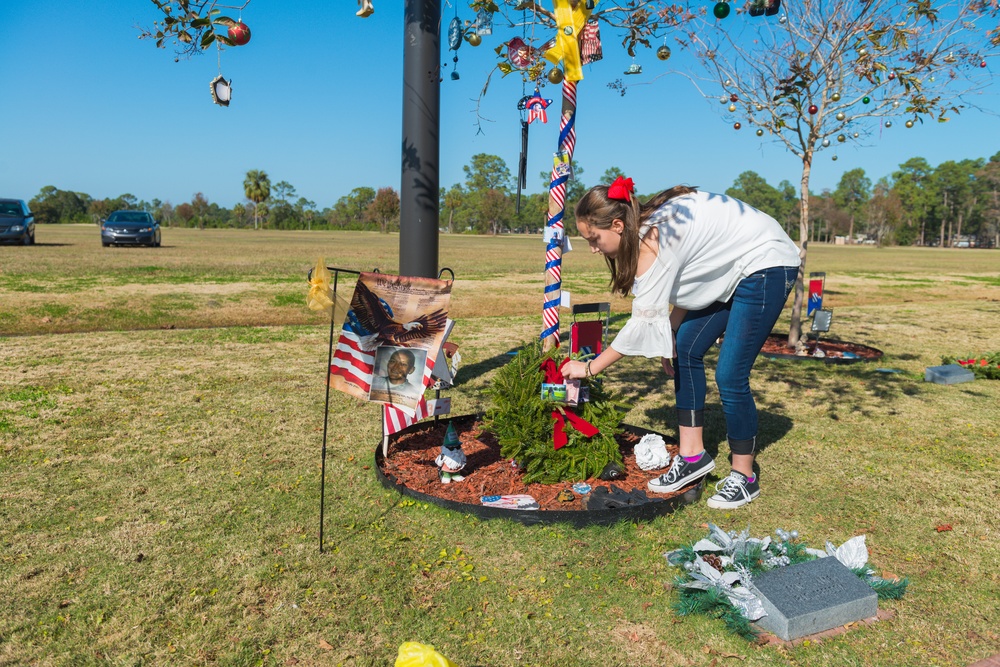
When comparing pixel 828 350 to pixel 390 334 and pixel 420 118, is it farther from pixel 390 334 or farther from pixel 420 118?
pixel 390 334

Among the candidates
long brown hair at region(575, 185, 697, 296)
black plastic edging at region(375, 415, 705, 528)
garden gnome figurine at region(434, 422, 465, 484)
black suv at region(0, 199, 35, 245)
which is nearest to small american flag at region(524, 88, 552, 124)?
long brown hair at region(575, 185, 697, 296)

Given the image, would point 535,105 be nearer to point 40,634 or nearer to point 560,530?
point 560,530

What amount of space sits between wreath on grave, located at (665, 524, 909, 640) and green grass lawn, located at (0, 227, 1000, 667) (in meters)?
0.08

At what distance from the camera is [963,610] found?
2.91 m

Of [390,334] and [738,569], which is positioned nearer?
[738,569]

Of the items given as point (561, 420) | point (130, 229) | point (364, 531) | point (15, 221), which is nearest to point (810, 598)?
point (561, 420)

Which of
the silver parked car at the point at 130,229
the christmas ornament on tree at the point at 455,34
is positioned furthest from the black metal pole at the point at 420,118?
the silver parked car at the point at 130,229

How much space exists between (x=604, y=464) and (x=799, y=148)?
7.18 m

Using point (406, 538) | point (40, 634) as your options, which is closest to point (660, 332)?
point (406, 538)

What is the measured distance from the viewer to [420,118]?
15.8ft

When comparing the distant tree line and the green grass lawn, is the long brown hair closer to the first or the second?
the green grass lawn

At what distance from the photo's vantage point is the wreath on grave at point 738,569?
9.20 feet

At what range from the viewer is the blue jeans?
3.58m

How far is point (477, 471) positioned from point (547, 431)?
21.4 inches
